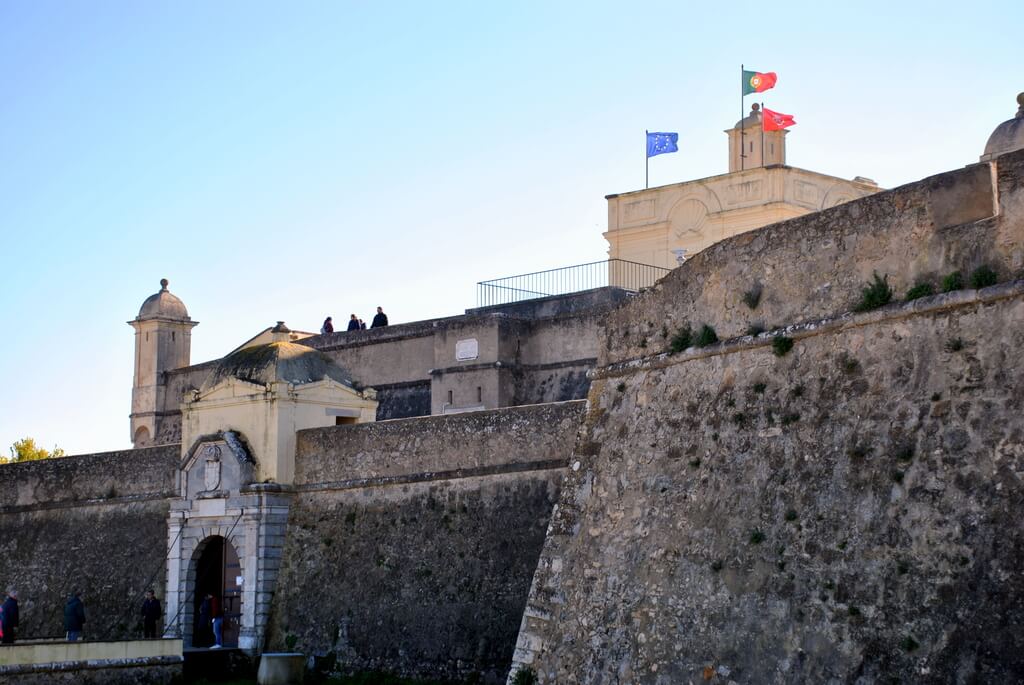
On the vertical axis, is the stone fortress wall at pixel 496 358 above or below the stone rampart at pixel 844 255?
above

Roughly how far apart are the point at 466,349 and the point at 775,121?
30.8 ft

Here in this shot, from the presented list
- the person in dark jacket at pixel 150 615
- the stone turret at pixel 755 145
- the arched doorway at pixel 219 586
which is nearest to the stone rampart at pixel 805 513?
the arched doorway at pixel 219 586

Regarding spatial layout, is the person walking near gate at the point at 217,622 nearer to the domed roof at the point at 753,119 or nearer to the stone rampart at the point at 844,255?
the stone rampart at the point at 844,255

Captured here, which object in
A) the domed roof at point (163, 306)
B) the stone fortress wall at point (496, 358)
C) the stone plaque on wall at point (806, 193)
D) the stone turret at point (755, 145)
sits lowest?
the stone fortress wall at point (496, 358)

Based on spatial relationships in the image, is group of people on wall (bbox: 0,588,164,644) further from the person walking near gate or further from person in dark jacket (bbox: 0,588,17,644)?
the person walking near gate

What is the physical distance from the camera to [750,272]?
16.1 meters

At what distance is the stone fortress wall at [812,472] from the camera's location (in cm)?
1279

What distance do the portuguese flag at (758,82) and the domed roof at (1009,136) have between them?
11.5 m

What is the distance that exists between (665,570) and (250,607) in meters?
11.5

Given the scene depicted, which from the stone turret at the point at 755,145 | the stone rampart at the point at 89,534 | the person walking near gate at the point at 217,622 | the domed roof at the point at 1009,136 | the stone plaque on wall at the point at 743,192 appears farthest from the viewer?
the stone turret at the point at 755,145

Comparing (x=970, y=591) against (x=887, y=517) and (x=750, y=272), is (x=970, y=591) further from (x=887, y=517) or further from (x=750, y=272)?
(x=750, y=272)

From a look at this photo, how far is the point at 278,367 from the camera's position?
26.3 m

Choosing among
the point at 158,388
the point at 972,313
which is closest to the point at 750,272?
the point at 972,313

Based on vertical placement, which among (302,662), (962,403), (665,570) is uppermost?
(962,403)
